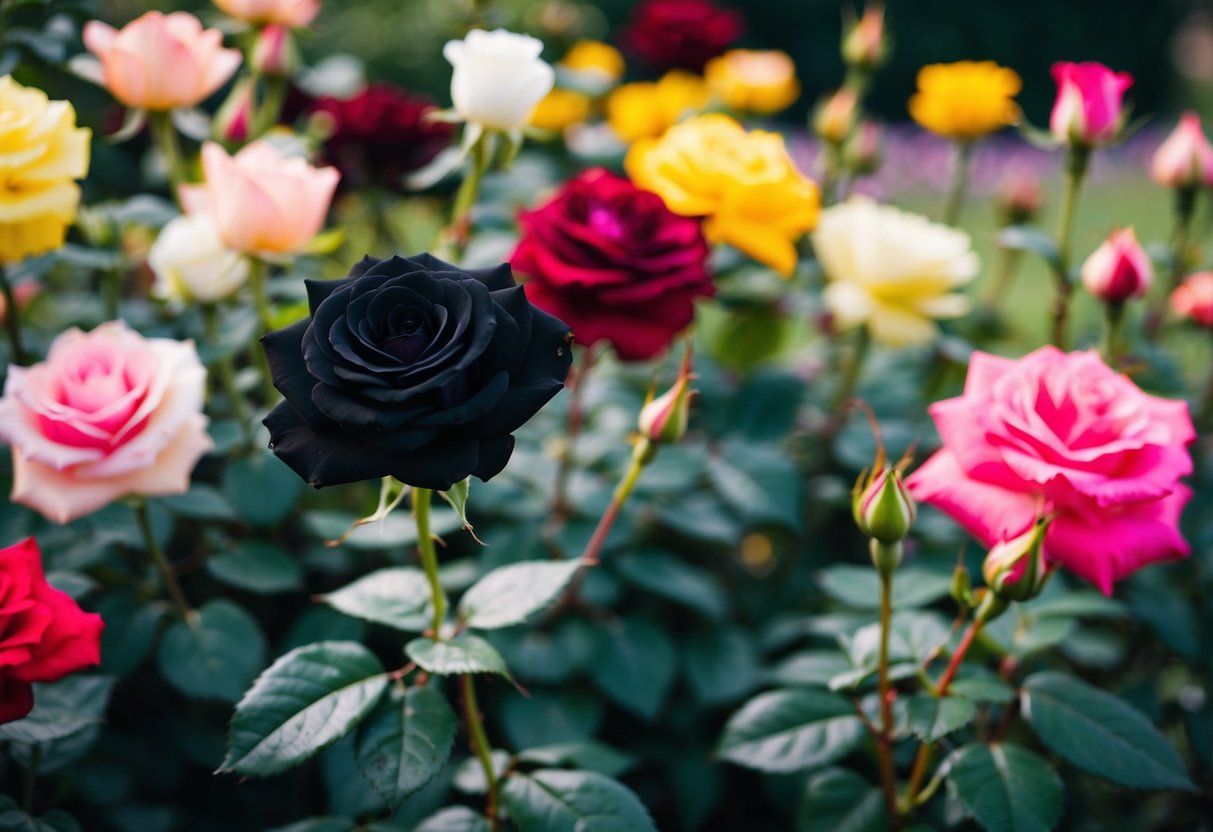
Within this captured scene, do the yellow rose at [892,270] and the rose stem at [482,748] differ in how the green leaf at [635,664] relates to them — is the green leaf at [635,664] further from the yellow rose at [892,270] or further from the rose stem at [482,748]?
the yellow rose at [892,270]

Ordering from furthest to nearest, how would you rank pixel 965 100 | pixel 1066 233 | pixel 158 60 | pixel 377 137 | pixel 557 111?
pixel 557 111 < pixel 965 100 < pixel 377 137 < pixel 1066 233 < pixel 158 60

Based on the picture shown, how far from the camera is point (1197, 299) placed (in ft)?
4.56

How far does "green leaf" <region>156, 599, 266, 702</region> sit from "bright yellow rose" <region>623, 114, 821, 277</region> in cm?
65

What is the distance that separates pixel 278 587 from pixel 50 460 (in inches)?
11.4

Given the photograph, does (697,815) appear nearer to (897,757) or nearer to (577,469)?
(897,757)

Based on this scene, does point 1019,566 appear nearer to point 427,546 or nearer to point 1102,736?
point 1102,736

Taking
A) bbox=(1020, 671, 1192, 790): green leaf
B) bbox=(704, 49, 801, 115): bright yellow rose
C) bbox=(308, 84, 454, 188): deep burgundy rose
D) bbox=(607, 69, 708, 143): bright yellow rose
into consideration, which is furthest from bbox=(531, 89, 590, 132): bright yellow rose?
bbox=(1020, 671, 1192, 790): green leaf

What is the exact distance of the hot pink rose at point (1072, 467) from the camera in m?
0.76

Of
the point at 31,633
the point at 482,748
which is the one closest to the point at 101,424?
Result: the point at 31,633

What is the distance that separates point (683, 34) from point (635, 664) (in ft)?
3.62

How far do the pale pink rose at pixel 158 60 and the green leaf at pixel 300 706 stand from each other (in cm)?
66

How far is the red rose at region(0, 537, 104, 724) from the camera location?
0.73 m

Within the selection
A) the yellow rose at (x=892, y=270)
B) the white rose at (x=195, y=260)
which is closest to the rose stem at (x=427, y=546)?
the white rose at (x=195, y=260)

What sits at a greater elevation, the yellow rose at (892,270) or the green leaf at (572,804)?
the yellow rose at (892,270)
